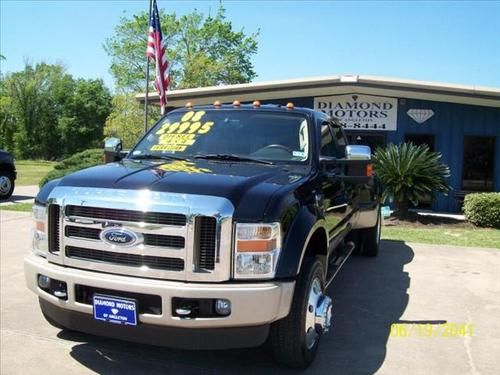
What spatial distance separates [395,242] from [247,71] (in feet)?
142

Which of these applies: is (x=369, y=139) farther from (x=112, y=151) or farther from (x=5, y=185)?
(x=112, y=151)

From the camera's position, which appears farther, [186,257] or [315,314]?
[315,314]

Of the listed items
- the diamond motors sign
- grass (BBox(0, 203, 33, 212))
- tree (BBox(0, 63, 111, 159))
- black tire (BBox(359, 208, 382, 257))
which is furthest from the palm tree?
tree (BBox(0, 63, 111, 159))

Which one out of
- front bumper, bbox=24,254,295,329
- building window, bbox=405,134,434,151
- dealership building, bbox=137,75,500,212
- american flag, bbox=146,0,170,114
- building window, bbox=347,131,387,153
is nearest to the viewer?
front bumper, bbox=24,254,295,329

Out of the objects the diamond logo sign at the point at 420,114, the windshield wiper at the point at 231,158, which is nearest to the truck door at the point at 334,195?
the windshield wiper at the point at 231,158

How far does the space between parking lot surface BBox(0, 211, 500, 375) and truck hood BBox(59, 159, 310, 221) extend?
1.27 m

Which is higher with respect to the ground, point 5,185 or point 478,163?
point 478,163

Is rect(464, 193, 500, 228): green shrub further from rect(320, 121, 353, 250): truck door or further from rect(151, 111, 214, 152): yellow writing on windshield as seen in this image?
rect(151, 111, 214, 152): yellow writing on windshield

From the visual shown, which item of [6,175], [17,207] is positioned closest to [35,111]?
[6,175]

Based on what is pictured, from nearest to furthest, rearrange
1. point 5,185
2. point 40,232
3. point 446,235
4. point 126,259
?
1. point 126,259
2. point 40,232
3. point 446,235
4. point 5,185

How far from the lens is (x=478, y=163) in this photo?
15328 millimetres
